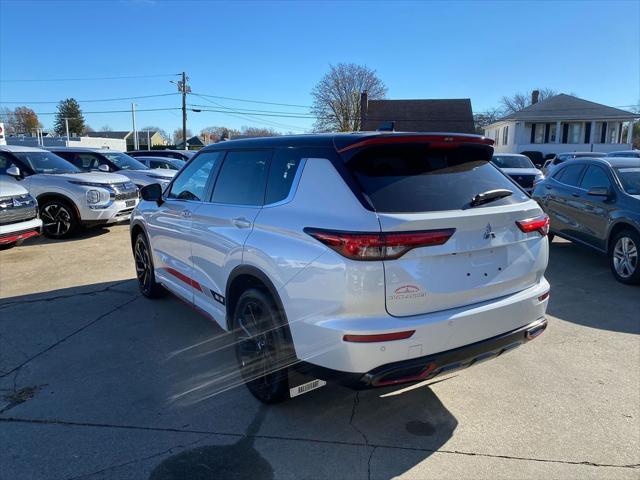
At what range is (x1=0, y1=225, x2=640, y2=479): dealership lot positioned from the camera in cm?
280

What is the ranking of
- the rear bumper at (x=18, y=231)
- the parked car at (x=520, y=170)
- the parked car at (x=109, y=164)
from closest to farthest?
the rear bumper at (x=18, y=231) → the parked car at (x=109, y=164) → the parked car at (x=520, y=170)

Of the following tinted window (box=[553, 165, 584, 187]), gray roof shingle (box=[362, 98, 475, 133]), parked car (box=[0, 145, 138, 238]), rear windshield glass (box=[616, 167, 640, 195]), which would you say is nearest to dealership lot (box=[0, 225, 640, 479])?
rear windshield glass (box=[616, 167, 640, 195])

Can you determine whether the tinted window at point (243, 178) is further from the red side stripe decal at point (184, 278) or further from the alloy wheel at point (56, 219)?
the alloy wheel at point (56, 219)

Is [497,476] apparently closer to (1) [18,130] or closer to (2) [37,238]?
(2) [37,238]

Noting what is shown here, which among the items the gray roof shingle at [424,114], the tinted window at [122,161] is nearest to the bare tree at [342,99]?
the gray roof shingle at [424,114]

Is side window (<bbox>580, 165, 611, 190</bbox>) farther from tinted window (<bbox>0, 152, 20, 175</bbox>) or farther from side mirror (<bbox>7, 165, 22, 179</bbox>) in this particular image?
tinted window (<bbox>0, 152, 20, 175</bbox>)

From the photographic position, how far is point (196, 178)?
451 centimetres

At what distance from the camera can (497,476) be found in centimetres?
270

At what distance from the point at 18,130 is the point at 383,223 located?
115 metres

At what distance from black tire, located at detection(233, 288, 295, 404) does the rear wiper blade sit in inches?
55.9

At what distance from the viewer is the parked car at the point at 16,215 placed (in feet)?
25.6

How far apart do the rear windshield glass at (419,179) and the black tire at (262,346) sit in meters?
1.02

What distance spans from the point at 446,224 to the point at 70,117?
10351 cm

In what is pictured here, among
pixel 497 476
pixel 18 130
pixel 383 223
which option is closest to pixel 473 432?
pixel 497 476
